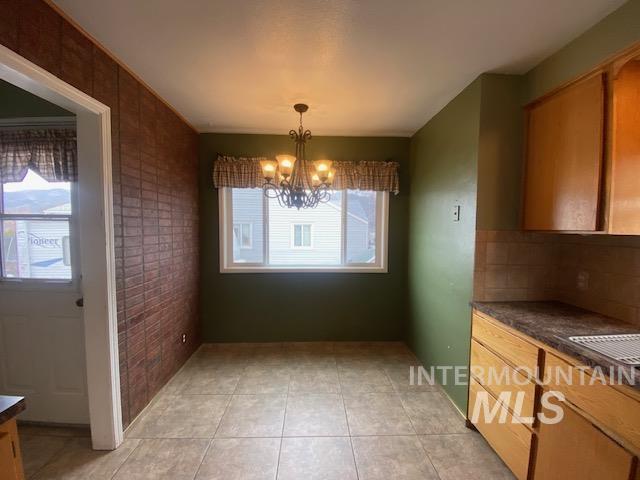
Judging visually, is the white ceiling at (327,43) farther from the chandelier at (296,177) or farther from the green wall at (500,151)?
the chandelier at (296,177)

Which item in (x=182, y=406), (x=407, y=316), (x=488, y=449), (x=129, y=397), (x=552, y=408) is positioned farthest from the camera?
(x=407, y=316)

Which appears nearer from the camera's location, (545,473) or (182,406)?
(545,473)

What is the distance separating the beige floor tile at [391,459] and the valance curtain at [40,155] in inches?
103

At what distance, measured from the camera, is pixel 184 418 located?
1973 mm

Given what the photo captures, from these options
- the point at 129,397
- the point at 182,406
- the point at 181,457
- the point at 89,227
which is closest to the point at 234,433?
the point at 181,457

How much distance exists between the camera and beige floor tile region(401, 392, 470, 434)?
6.18 ft

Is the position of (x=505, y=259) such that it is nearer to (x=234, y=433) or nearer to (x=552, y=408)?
(x=552, y=408)

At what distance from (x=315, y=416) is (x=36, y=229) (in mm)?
2382

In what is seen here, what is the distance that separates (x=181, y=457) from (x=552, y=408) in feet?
6.80

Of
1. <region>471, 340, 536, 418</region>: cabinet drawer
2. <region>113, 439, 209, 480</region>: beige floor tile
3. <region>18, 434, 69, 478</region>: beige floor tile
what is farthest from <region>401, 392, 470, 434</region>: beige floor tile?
<region>18, 434, 69, 478</region>: beige floor tile

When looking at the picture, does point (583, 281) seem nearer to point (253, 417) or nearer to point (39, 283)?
point (253, 417)

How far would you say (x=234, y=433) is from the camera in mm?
1827

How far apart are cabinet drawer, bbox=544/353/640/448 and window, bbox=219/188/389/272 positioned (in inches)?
78.9

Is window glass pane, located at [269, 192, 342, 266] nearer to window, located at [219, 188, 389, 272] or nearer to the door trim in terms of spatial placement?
window, located at [219, 188, 389, 272]
